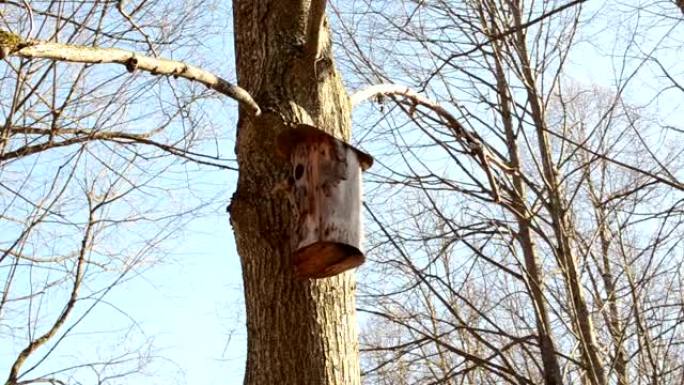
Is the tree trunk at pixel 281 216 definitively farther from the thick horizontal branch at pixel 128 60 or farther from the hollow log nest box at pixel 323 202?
the thick horizontal branch at pixel 128 60

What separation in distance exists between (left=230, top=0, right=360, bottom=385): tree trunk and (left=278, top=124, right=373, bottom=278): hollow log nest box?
0.20ft

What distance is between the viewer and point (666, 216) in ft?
14.3

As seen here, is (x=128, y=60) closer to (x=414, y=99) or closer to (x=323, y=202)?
(x=323, y=202)

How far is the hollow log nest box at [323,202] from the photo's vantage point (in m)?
2.36

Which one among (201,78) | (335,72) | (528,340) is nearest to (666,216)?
(528,340)

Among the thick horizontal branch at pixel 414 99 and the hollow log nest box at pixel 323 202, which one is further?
the thick horizontal branch at pixel 414 99

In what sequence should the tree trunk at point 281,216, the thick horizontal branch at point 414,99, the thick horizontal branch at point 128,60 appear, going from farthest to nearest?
the thick horizontal branch at point 414,99 → the tree trunk at point 281,216 → the thick horizontal branch at point 128,60

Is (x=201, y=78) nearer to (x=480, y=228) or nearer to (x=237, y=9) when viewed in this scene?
(x=237, y=9)

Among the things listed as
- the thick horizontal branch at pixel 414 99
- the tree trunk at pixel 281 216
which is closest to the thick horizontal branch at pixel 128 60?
the tree trunk at pixel 281 216

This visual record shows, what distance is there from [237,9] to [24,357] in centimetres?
348

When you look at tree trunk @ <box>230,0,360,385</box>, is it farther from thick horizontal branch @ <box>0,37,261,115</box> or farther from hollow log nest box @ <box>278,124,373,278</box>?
thick horizontal branch @ <box>0,37,261,115</box>

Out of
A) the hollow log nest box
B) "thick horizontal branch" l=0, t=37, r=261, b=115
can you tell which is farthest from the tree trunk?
"thick horizontal branch" l=0, t=37, r=261, b=115

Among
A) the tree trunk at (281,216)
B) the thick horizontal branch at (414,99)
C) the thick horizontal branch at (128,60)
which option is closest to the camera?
the thick horizontal branch at (128,60)

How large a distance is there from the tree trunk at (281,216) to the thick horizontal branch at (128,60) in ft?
0.56
